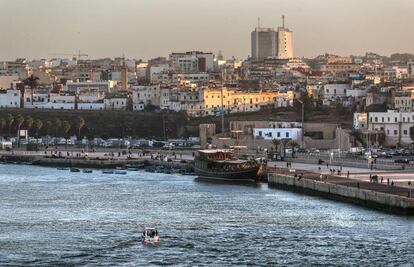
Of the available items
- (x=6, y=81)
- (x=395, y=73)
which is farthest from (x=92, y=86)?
(x=395, y=73)

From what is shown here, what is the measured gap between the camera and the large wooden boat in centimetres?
6431

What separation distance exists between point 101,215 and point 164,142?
45.1m

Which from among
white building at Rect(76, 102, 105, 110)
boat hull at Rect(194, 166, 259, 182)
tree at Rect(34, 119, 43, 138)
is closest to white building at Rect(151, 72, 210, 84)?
white building at Rect(76, 102, 105, 110)

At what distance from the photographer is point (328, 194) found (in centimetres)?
5297

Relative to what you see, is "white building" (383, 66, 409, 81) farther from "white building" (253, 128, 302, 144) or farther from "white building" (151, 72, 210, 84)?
"white building" (253, 128, 302, 144)

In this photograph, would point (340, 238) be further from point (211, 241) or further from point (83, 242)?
point (83, 242)

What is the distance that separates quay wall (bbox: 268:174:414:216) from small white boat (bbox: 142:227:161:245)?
10144 mm

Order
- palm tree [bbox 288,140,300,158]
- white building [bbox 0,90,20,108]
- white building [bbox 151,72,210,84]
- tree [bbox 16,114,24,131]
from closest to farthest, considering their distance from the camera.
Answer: palm tree [bbox 288,140,300,158], tree [bbox 16,114,24,131], white building [bbox 0,90,20,108], white building [bbox 151,72,210,84]

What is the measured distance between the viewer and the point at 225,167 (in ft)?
216

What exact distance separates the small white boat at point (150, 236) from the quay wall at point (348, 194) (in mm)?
10144

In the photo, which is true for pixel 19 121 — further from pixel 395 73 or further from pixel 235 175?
pixel 395 73

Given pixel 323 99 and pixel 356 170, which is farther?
pixel 323 99

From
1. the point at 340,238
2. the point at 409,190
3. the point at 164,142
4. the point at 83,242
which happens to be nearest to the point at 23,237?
the point at 83,242

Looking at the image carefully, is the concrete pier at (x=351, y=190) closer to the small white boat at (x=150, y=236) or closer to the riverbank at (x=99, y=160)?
the small white boat at (x=150, y=236)
